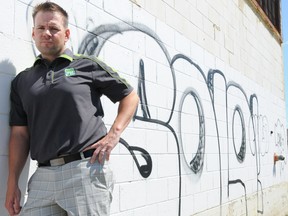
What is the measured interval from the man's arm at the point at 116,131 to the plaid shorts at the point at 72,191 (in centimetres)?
7

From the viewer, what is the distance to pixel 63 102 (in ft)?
7.55

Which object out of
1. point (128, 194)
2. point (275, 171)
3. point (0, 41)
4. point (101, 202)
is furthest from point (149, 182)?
point (275, 171)

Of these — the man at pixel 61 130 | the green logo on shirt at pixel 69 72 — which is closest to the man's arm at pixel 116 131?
the man at pixel 61 130

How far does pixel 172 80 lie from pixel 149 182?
1.25 meters

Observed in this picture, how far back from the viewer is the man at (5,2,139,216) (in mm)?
2264

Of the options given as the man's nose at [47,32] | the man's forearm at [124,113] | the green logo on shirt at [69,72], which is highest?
the man's nose at [47,32]

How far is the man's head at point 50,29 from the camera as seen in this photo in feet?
7.77

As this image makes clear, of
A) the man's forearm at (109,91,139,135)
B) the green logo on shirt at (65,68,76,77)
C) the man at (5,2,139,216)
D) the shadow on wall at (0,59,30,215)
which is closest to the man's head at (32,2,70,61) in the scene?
the man at (5,2,139,216)

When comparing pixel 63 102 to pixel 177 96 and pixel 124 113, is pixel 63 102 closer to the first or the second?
pixel 124 113

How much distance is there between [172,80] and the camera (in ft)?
15.5

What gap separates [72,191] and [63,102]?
0.48 m

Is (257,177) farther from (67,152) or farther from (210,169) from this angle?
(67,152)

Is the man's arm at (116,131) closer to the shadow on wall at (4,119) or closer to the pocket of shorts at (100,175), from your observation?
A: the pocket of shorts at (100,175)

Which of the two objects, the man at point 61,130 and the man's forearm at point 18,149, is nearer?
the man at point 61,130
